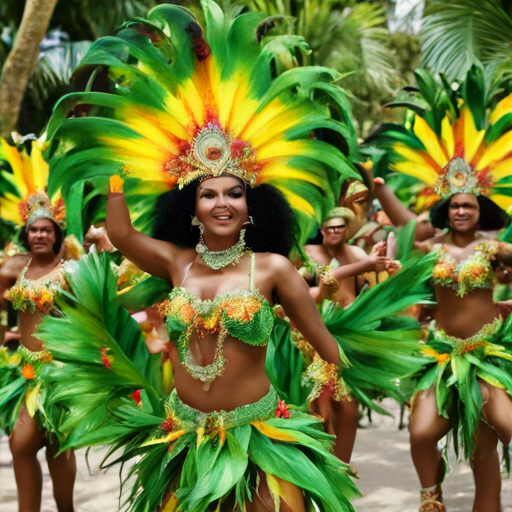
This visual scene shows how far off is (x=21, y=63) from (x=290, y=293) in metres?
7.44

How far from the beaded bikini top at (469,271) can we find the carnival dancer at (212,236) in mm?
1947

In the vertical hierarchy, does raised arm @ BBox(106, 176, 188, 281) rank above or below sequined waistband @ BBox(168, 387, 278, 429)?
above

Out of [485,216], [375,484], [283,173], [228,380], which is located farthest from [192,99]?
[375,484]

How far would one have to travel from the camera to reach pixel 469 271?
5.53m

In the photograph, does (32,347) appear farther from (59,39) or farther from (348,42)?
(59,39)

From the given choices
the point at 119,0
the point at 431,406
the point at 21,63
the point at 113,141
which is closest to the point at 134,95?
the point at 113,141

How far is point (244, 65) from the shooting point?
12.1ft

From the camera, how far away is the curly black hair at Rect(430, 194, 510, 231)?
19.6ft

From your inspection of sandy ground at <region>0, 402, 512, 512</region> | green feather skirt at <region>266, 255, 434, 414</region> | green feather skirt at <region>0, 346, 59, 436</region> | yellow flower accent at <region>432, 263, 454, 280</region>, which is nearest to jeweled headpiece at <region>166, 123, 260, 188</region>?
green feather skirt at <region>266, 255, 434, 414</region>

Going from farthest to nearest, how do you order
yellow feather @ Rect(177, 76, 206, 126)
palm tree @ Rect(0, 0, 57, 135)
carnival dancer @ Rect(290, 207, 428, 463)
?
palm tree @ Rect(0, 0, 57, 135) → carnival dancer @ Rect(290, 207, 428, 463) → yellow feather @ Rect(177, 76, 206, 126)

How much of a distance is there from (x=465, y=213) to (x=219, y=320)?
2752 mm

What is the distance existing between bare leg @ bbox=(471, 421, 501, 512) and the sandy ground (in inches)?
28.1

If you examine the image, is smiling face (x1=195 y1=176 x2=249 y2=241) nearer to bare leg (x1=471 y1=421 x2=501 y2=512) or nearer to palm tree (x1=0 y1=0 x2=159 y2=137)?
bare leg (x1=471 y1=421 x2=501 y2=512)

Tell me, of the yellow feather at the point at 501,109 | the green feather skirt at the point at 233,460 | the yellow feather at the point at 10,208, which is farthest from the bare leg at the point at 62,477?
the yellow feather at the point at 501,109
